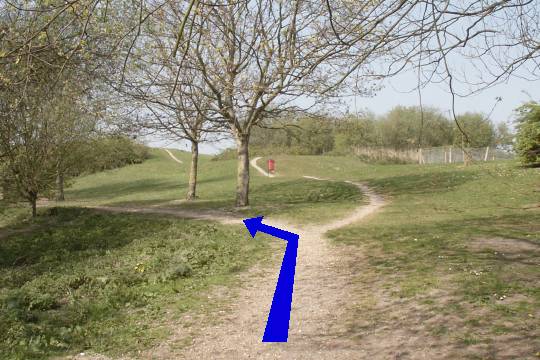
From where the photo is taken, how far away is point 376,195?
68.7 ft

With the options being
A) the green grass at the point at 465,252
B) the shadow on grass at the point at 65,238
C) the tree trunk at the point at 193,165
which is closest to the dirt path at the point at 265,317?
the green grass at the point at 465,252

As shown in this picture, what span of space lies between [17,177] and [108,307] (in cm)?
1353

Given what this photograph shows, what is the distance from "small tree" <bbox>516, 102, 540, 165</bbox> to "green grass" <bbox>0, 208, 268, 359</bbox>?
49.8 feet

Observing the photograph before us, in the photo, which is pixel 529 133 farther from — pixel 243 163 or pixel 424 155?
pixel 424 155

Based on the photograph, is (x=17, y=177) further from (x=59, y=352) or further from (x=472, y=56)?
(x=472, y=56)

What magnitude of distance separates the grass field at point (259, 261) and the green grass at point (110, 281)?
0.03 metres

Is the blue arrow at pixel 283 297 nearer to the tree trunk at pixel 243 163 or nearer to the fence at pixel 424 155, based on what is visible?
the tree trunk at pixel 243 163

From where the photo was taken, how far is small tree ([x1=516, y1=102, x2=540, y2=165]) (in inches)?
844

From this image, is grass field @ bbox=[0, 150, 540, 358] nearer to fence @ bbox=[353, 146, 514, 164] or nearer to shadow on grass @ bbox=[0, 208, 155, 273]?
shadow on grass @ bbox=[0, 208, 155, 273]

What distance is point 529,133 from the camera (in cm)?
2181

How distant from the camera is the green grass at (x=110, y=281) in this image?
573 cm

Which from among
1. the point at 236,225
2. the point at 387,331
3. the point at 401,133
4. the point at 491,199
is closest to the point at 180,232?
the point at 236,225

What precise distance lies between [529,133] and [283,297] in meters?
18.9

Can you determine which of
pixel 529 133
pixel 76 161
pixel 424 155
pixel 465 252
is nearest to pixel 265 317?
pixel 465 252
